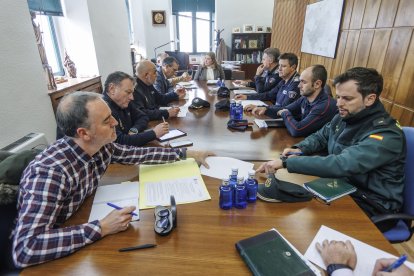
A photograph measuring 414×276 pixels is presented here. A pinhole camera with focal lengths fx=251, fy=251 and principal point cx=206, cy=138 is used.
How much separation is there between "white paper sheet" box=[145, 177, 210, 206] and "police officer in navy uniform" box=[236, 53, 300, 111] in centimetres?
141

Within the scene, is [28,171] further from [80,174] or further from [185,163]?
[185,163]

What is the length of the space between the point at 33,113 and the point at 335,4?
4089 mm

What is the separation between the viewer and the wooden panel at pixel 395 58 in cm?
234

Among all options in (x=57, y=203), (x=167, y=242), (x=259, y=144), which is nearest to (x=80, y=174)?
(x=57, y=203)

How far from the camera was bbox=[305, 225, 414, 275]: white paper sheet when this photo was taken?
765 mm

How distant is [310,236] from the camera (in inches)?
34.8

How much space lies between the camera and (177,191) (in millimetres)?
1124

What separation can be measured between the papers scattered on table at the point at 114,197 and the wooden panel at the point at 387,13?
9.58ft

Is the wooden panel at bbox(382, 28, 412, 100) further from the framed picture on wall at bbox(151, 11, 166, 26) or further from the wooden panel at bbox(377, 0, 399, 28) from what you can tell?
the framed picture on wall at bbox(151, 11, 166, 26)

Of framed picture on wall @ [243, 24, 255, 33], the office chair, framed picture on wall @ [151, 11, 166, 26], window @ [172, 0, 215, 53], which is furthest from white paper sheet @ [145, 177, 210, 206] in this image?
window @ [172, 0, 215, 53]

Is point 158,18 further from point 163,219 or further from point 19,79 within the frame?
point 163,219

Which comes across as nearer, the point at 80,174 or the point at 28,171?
the point at 28,171

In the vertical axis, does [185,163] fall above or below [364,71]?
below

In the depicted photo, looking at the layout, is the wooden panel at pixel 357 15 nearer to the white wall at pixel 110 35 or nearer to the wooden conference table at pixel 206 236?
the wooden conference table at pixel 206 236
